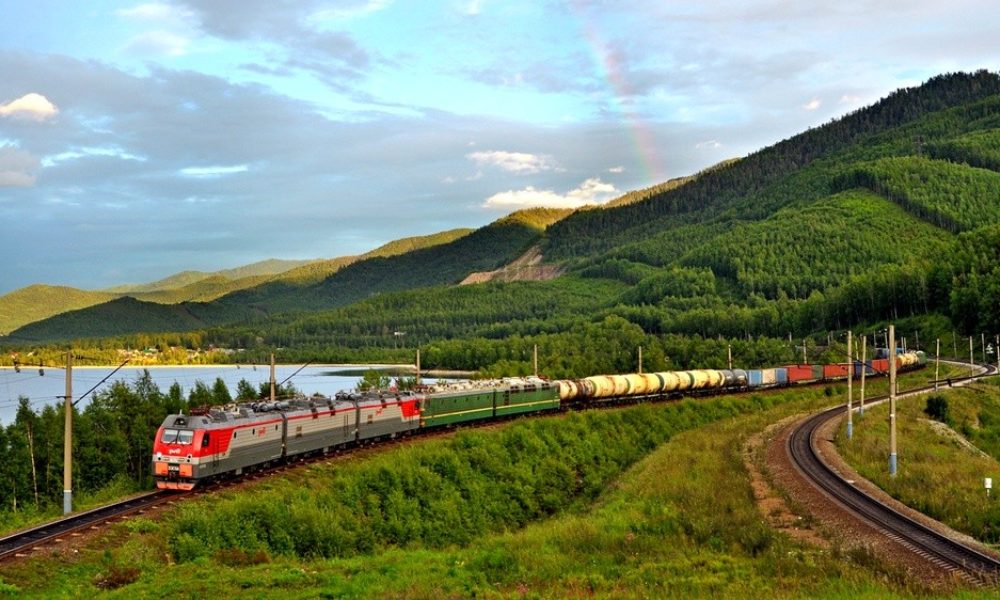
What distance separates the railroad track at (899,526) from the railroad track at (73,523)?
31.2 meters

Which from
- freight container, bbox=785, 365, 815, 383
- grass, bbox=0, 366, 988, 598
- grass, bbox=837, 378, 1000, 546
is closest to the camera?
grass, bbox=0, 366, 988, 598

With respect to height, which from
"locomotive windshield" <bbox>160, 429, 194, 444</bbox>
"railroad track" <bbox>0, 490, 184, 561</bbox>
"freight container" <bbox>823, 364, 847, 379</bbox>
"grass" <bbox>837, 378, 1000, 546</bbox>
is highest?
"locomotive windshield" <bbox>160, 429, 194, 444</bbox>

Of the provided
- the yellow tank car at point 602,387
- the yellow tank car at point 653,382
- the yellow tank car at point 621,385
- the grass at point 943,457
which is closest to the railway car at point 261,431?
the grass at point 943,457

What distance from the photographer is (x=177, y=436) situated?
136 feet

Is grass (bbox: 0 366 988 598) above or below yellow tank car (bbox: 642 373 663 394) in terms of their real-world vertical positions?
below

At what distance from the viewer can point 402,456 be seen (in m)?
52.8

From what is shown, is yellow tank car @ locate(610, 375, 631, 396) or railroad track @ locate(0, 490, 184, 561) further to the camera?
yellow tank car @ locate(610, 375, 631, 396)

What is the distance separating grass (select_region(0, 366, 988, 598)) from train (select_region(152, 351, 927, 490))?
8.62 ft

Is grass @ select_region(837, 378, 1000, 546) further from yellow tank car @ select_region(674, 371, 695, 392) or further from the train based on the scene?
yellow tank car @ select_region(674, 371, 695, 392)

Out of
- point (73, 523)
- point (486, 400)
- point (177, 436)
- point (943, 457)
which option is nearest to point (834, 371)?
point (943, 457)

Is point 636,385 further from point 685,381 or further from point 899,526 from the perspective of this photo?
point 899,526

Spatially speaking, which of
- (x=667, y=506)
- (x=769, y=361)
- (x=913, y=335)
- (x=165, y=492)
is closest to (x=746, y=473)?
(x=667, y=506)

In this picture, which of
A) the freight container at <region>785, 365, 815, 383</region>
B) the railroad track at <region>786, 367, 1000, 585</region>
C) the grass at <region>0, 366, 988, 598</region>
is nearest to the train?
the grass at <region>0, 366, 988, 598</region>

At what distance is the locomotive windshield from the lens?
41219 mm
